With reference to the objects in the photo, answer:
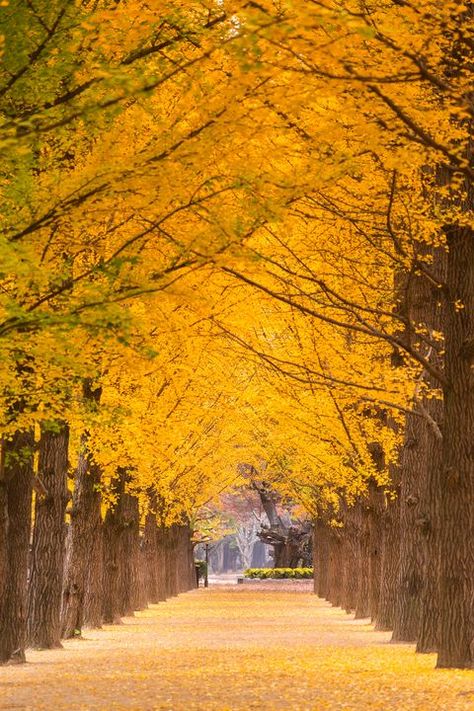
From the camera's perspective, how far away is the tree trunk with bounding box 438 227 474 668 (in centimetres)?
1316

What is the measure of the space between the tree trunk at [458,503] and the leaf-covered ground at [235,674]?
43 centimetres

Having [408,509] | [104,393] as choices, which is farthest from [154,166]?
[104,393]

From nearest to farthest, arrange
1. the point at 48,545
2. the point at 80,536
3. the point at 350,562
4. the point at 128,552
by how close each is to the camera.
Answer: the point at 48,545, the point at 80,536, the point at 128,552, the point at 350,562

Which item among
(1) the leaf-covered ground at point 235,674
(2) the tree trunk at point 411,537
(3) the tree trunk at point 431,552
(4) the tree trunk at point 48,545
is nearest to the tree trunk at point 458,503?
(1) the leaf-covered ground at point 235,674

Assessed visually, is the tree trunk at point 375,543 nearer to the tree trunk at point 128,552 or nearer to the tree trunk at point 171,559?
the tree trunk at point 128,552

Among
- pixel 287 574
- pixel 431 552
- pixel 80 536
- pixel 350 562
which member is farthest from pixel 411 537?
pixel 287 574

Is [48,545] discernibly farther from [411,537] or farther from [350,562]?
Result: [350,562]

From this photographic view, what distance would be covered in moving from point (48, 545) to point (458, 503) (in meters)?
8.00

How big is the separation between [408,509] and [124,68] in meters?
11.6

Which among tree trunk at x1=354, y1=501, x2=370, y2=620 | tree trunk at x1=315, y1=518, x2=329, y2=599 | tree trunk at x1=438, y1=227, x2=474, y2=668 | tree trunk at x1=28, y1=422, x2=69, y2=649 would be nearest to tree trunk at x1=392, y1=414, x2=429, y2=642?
tree trunk at x1=438, y1=227, x2=474, y2=668

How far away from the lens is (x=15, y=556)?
1638cm

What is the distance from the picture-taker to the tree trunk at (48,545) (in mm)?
18875

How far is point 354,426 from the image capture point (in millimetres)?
23422

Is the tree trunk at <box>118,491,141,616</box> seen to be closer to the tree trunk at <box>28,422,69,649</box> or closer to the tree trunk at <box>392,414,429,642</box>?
the tree trunk at <box>28,422,69,649</box>
